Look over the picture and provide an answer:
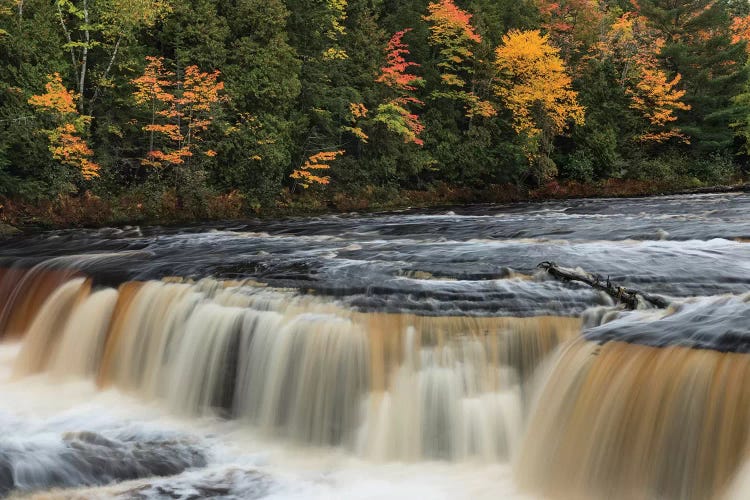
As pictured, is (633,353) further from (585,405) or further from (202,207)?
(202,207)

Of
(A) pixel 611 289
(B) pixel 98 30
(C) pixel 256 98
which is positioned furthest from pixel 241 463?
(B) pixel 98 30

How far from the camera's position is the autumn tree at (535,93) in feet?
94.3

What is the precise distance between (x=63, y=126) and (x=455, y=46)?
17.7m

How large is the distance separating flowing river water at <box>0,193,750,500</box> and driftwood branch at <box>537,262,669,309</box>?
7.8 inches

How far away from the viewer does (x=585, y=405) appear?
5715mm

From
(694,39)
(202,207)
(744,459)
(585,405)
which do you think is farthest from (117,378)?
(694,39)

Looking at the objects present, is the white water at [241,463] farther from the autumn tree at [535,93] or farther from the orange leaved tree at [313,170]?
the autumn tree at [535,93]

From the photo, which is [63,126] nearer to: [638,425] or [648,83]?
[638,425]

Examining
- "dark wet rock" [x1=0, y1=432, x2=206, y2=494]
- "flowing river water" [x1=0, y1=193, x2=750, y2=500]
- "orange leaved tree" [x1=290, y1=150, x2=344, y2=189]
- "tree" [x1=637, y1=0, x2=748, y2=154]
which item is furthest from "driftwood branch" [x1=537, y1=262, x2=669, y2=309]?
"tree" [x1=637, y1=0, x2=748, y2=154]

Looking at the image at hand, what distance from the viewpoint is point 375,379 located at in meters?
6.95

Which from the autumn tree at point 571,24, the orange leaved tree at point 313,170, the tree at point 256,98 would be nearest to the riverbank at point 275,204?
the orange leaved tree at point 313,170

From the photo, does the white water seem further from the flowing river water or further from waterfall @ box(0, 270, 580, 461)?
waterfall @ box(0, 270, 580, 461)

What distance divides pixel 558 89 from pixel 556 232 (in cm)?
1635

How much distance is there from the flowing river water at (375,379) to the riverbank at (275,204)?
25.6 ft
